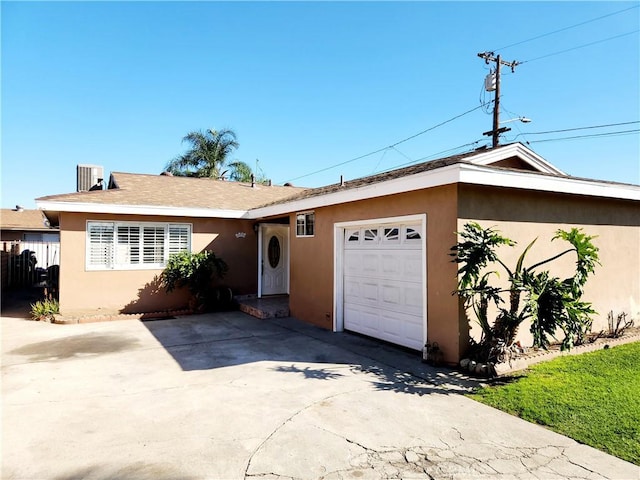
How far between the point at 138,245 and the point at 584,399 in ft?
37.7

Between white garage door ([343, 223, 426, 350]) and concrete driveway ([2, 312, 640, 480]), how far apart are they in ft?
1.97

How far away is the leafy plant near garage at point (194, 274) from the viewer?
1148 cm

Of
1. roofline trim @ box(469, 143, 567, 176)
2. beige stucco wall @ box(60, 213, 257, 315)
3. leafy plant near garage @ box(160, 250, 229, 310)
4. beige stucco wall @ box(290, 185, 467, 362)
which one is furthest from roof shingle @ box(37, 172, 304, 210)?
roofline trim @ box(469, 143, 567, 176)

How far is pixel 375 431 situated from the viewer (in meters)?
3.99

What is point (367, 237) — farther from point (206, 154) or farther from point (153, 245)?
point (206, 154)

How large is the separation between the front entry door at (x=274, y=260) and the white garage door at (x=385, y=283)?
5.33 metres

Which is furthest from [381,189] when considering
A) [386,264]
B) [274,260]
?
[274,260]

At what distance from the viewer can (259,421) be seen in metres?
4.23

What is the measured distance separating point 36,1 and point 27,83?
4681 millimetres

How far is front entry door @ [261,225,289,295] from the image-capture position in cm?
1368

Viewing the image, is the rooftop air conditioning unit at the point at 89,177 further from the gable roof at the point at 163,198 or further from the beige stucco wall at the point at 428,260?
the beige stucco wall at the point at 428,260

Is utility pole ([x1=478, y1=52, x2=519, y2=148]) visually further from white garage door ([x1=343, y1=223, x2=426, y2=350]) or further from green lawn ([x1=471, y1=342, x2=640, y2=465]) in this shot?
green lawn ([x1=471, y1=342, x2=640, y2=465])

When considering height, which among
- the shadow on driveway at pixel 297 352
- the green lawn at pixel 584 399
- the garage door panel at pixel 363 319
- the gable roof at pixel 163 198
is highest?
the gable roof at pixel 163 198

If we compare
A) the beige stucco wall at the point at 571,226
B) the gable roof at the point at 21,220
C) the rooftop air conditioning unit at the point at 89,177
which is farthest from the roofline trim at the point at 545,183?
the gable roof at the point at 21,220
